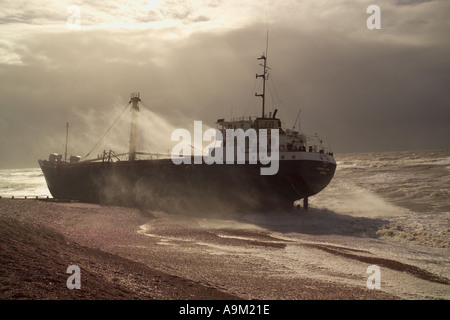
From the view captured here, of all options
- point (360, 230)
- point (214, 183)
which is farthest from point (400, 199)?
point (214, 183)

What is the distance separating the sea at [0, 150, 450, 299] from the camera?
43.3 ft

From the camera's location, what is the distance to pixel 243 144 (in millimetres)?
32094

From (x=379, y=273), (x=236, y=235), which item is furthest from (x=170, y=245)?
(x=379, y=273)

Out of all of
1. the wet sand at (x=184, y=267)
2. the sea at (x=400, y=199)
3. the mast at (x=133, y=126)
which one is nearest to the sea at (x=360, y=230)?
the sea at (x=400, y=199)

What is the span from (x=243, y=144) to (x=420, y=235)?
1639 centimetres

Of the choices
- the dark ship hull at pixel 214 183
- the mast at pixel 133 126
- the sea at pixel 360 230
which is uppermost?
the mast at pixel 133 126

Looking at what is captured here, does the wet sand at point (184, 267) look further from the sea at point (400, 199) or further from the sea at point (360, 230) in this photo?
the sea at point (400, 199)

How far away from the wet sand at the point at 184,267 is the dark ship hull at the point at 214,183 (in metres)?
10.3

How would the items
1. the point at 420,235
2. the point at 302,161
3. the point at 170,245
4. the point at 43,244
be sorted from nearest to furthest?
1. the point at 43,244
2. the point at 170,245
3. the point at 420,235
4. the point at 302,161

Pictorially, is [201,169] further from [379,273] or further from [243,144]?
[379,273]

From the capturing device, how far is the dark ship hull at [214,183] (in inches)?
1150

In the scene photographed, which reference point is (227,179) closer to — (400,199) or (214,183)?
(214,183)

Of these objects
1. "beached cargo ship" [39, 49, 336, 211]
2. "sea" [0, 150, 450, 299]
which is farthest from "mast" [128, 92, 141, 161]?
"sea" [0, 150, 450, 299]

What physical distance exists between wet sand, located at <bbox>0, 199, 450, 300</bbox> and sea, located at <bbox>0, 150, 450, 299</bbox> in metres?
0.15
